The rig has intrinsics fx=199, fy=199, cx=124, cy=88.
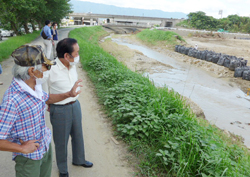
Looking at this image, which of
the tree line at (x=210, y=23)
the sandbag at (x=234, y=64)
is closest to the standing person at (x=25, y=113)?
the sandbag at (x=234, y=64)

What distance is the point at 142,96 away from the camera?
15.8 ft

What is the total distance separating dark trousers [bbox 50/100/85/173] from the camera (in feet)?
8.04

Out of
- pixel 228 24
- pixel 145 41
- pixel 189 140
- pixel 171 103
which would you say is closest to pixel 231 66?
pixel 171 103

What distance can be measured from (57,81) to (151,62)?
13112 millimetres

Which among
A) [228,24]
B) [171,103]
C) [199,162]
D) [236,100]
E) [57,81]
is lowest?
[236,100]

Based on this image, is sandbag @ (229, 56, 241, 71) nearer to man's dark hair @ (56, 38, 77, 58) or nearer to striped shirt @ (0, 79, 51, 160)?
man's dark hair @ (56, 38, 77, 58)

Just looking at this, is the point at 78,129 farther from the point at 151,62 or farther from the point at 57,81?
the point at 151,62

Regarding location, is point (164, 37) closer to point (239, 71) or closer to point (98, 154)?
point (239, 71)

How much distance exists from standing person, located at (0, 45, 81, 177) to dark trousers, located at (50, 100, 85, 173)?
63 centimetres

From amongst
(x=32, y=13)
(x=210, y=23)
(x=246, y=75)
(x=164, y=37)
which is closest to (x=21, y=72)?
(x=246, y=75)

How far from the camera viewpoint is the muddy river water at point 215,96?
6.70 meters

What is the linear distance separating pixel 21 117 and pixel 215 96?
925 cm

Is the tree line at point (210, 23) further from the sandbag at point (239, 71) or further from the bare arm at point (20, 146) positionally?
the bare arm at point (20, 146)

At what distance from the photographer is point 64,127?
2.50 m
